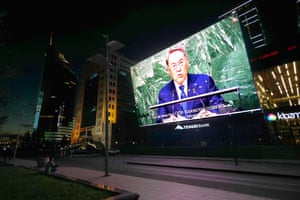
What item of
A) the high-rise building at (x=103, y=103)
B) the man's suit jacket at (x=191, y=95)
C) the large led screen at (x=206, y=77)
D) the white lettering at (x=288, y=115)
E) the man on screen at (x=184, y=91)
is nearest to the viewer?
the white lettering at (x=288, y=115)

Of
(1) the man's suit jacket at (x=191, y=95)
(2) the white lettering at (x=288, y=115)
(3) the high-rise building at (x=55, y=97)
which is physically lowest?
(2) the white lettering at (x=288, y=115)

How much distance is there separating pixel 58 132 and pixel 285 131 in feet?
492

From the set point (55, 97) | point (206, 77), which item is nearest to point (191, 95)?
point (206, 77)

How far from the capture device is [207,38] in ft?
100.0

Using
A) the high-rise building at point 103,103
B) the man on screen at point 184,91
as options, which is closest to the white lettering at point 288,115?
the man on screen at point 184,91

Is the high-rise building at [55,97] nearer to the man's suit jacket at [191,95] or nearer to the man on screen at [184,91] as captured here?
the man's suit jacket at [191,95]

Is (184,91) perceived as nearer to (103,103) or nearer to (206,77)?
(206,77)

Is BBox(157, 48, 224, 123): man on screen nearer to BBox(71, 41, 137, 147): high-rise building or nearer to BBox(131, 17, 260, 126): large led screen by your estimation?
BBox(131, 17, 260, 126): large led screen

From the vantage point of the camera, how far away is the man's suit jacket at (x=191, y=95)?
31406 mm

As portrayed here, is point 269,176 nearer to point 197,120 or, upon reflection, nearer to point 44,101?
point 197,120

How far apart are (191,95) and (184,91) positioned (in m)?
1.78

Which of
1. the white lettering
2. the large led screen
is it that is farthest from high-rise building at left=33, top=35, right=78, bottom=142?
the white lettering

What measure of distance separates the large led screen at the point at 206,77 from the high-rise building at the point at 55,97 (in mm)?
113401

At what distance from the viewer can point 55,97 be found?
437 ft
